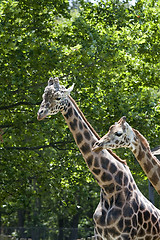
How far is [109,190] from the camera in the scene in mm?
8133

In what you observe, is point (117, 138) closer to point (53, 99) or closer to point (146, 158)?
point (146, 158)

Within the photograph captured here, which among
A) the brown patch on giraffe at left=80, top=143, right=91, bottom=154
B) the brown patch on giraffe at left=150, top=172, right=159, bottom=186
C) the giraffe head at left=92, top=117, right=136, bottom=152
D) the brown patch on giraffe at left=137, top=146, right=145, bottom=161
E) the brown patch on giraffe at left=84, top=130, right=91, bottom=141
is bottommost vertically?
the brown patch on giraffe at left=150, top=172, right=159, bottom=186

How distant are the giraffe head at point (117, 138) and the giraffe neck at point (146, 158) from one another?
0.53ft

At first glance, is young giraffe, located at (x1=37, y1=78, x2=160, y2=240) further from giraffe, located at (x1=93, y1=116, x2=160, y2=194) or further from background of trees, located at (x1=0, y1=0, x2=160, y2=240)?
background of trees, located at (x1=0, y1=0, x2=160, y2=240)

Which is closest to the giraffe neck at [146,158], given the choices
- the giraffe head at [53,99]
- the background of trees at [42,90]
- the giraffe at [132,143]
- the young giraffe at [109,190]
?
the giraffe at [132,143]

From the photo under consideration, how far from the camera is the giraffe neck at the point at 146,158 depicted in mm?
7684

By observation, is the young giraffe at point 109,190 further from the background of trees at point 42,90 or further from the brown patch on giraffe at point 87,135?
the background of trees at point 42,90

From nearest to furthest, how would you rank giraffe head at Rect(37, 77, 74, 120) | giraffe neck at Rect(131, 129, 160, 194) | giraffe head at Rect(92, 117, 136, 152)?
giraffe head at Rect(92, 117, 136, 152) → giraffe neck at Rect(131, 129, 160, 194) → giraffe head at Rect(37, 77, 74, 120)

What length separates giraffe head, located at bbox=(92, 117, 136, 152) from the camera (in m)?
7.17

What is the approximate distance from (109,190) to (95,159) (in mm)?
559

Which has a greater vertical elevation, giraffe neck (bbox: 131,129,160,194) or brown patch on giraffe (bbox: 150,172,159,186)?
giraffe neck (bbox: 131,129,160,194)

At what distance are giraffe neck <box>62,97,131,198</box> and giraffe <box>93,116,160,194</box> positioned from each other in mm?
609

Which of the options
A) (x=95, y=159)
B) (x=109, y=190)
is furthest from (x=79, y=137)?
(x=109, y=190)

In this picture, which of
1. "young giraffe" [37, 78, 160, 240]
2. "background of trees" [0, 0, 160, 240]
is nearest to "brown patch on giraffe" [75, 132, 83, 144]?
Result: "young giraffe" [37, 78, 160, 240]
